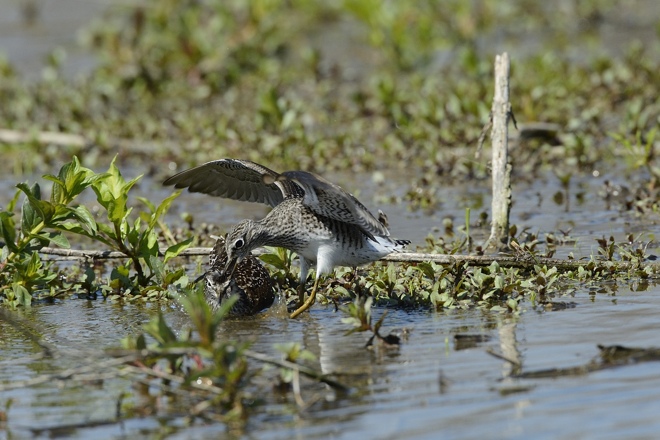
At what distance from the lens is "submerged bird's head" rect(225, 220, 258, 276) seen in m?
6.79

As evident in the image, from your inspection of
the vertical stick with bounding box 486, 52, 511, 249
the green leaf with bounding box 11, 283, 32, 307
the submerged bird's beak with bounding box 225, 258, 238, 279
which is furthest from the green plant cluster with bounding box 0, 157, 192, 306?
the vertical stick with bounding box 486, 52, 511, 249

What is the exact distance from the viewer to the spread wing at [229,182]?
7.66 meters

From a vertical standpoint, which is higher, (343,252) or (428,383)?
(343,252)

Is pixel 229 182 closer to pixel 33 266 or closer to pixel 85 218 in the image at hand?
pixel 85 218

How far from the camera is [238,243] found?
6.80 m

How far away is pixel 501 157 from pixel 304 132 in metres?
4.29

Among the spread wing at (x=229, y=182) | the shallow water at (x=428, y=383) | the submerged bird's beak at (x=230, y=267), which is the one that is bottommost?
the shallow water at (x=428, y=383)

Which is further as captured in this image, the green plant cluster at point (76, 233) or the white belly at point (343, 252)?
the white belly at point (343, 252)

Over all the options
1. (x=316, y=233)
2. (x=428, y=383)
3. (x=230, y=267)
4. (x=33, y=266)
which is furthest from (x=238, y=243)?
(x=428, y=383)

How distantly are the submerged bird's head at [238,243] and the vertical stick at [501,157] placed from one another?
1.72 m

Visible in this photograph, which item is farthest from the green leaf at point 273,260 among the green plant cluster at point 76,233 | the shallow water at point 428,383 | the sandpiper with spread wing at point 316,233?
the shallow water at point 428,383

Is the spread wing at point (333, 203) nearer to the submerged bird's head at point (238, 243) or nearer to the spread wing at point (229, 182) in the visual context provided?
the submerged bird's head at point (238, 243)

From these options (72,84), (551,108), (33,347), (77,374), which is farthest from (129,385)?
(72,84)

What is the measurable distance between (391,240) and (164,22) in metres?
9.68
